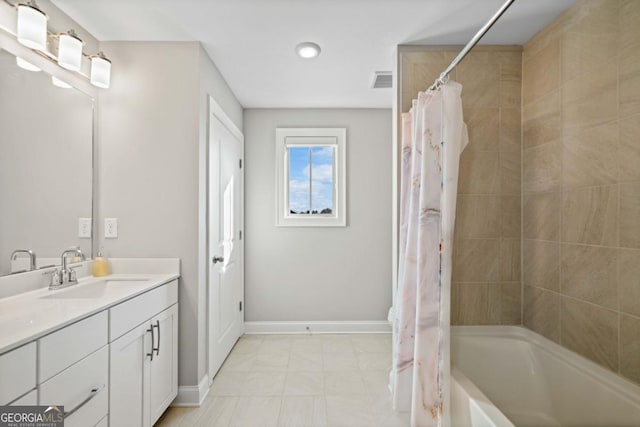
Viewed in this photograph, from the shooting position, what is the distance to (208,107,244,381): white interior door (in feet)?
7.77

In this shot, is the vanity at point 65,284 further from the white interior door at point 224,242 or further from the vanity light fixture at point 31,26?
the white interior door at point 224,242

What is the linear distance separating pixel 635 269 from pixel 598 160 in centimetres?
45

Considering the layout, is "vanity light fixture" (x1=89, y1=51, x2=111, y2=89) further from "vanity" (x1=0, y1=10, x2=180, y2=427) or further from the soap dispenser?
the soap dispenser

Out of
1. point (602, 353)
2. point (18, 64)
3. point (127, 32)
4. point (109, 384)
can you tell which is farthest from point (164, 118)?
point (602, 353)

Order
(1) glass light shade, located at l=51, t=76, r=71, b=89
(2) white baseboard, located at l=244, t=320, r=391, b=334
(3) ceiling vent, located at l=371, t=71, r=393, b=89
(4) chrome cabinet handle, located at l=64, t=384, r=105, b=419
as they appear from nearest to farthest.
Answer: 1. (4) chrome cabinet handle, located at l=64, t=384, r=105, b=419
2. (1) glass light shade, located at l=51, t=76, r=71, b=89
3. (3) ceiling vent, located at l=371, t=71, r=393, b=89
4. (2) white baseboard, located at l=244, t=320, r=391, b=334

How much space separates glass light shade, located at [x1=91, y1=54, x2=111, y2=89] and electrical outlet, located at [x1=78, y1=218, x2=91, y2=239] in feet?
2.75

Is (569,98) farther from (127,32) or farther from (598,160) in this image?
(127,32)

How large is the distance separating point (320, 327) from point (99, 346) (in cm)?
229

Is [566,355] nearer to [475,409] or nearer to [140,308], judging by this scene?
[475,409]

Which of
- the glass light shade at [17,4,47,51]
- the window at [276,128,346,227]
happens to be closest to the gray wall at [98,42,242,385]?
the glass light shade at [17,4,47,51]

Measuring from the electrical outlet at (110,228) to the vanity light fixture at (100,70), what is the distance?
0.84 meters

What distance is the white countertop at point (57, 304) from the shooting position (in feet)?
3.44

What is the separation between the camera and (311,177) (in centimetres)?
342

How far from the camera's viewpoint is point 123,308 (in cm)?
149
